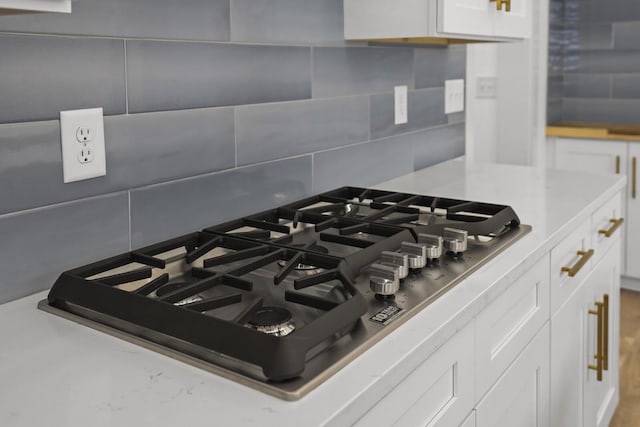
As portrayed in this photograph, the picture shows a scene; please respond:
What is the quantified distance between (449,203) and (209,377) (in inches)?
35.6

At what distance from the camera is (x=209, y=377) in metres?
0.77

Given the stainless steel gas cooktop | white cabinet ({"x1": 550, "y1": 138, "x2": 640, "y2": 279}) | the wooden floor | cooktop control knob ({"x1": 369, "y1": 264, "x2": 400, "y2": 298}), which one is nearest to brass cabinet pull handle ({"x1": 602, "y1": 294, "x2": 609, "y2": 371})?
the wooden floor

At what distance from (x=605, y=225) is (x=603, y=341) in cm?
34

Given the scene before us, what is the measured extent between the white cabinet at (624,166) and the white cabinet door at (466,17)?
76.4 inches

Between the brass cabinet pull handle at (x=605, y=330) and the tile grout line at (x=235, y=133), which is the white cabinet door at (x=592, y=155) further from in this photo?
the tile grout line at (x=235, y=133)

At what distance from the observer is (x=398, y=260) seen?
3.51 ft

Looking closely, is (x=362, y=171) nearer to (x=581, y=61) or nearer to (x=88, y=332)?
(x=88, y=332)

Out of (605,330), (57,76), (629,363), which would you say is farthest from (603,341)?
(57,76)

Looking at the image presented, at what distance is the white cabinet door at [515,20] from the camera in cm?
191

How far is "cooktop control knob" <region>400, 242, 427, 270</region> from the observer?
1092 millimetres

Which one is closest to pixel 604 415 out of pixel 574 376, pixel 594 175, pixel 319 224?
pixel 574 376

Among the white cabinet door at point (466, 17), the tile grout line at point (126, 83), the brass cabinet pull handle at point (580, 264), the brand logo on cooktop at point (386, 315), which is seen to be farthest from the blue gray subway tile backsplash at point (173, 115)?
the brass cabinet pull handle at point (580, 264)

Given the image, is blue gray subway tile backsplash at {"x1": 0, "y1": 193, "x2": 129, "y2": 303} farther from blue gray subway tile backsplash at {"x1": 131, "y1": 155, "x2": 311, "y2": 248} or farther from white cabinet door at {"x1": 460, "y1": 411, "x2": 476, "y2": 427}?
white cabinet door at {"x1": 460, "y1": 411, "x2": 476, "y2": 427}

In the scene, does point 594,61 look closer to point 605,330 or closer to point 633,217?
point 633,217
